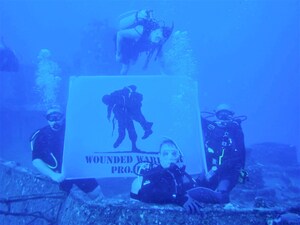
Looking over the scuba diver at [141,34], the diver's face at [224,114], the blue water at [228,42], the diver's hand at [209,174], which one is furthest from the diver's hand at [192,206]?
the blue water at [228,42]

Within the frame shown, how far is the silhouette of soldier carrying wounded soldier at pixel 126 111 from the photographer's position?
4.90 meters

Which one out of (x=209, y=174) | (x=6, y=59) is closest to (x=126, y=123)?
(x=209, y=174)

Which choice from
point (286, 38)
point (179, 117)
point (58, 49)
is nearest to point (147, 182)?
point (179, 117)

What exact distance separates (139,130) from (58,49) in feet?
264

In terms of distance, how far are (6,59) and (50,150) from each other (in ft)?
28.9

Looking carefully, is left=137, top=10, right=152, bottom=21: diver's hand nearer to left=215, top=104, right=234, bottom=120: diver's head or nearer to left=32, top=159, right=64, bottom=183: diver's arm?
left=215, top=104, right=234, bottom=120: diver's head

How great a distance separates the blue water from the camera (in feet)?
271

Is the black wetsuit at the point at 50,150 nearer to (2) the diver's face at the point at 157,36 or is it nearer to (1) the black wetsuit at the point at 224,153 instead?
(1) the black wetsuit at the point at 224,153

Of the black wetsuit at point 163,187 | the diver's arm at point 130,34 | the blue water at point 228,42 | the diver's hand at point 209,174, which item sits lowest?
the black wetsuit at point 163,187

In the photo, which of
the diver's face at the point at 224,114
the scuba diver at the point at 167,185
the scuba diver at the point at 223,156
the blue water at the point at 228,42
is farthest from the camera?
the blue water at the point at 228,42

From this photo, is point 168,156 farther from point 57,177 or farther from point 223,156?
point 57,177

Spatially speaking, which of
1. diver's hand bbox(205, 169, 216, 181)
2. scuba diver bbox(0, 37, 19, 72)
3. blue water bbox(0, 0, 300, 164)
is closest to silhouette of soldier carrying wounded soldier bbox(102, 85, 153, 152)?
diver's hand bbox(205, 169, 216, 181)

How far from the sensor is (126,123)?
491 centimetres

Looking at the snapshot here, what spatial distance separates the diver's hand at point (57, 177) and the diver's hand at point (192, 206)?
6.79 feet
